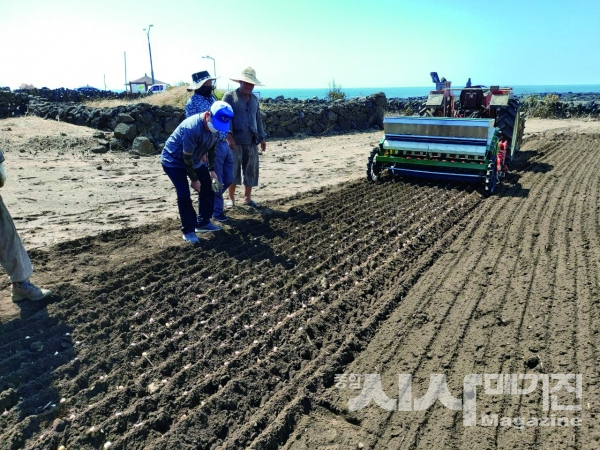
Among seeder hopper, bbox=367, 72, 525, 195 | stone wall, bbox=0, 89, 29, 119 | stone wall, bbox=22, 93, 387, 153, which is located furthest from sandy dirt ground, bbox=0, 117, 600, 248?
stone wall, bbox=0, 89, 29, 119

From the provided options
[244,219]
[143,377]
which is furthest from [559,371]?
[244,219]

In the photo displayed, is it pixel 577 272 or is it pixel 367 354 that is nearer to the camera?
pixel 367 354

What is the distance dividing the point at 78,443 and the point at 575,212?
6.64m

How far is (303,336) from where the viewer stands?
359cm

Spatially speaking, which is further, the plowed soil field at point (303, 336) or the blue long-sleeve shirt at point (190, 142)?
the blue long-sleeve shirt at point (190, 142)

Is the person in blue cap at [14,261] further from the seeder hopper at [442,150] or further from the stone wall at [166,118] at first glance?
the stone wall at [166,118]

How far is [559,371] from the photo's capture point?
3.13m

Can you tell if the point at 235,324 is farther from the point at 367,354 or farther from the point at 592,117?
the point at 592,117

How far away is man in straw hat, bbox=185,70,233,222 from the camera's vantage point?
575 cm

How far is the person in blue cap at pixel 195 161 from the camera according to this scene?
4922mm

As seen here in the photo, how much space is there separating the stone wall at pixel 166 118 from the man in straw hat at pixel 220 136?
264 inches

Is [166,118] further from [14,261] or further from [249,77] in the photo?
[14,261]

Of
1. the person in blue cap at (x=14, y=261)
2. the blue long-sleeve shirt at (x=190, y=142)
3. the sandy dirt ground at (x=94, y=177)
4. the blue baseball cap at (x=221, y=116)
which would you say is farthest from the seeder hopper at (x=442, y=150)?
the person in blue cap at (x=14, y=261)

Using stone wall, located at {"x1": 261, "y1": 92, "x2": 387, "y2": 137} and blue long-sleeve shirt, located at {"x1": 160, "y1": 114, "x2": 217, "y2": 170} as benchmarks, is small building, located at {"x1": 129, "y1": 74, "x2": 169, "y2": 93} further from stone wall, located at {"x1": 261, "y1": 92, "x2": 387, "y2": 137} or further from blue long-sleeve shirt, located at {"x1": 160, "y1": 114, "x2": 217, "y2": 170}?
blue long-sleeve shirt, located at {"x1": 160, "y1": 114, "x2": 217, "y2": 170}
